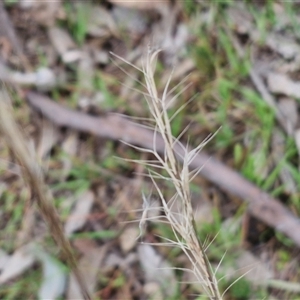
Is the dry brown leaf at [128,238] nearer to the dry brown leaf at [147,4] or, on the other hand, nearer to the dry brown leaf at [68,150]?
the dry brown leaf at [68,150]

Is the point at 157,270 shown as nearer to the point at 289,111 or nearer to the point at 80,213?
the point at 80,213

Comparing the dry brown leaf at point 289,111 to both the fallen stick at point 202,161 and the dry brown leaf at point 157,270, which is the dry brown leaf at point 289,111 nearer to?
the fallen stick at point 202,161

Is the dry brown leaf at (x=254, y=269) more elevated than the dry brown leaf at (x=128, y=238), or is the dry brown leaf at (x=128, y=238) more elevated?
the dry brown leaf at (x=254, y=269)

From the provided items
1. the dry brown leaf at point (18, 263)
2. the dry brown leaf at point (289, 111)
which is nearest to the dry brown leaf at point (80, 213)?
the dry brown leaf at point (18, 263)

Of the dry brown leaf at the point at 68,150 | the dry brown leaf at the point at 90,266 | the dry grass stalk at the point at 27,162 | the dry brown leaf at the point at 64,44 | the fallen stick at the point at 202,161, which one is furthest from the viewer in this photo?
the dry brown leaf at the point at 64,44

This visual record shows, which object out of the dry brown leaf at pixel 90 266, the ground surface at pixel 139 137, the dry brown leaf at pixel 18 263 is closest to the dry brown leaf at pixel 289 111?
the ground surface at pixel 139 137

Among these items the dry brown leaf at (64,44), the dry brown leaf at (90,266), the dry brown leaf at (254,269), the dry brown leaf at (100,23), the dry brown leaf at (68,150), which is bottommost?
the dry brown leaf at (90,266)

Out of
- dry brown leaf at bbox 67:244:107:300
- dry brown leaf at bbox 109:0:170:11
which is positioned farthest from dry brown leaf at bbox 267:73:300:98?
dry brown leaf at bbox 67:244:107:300

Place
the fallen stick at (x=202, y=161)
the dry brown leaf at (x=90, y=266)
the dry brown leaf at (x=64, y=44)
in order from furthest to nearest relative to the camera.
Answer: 1. the dry brown leaf at (x=64, y=44)
2. the dry brown leaf at (x=90, y=266)
3. the fallen stick at (x=202, y=161)

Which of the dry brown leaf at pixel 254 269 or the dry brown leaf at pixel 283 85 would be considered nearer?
the dry brown leaf at pixel 254 269

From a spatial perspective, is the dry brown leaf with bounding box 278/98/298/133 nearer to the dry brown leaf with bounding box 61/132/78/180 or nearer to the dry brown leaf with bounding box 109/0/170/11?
the dry brown leaf with bounding box 109/0/170/11
